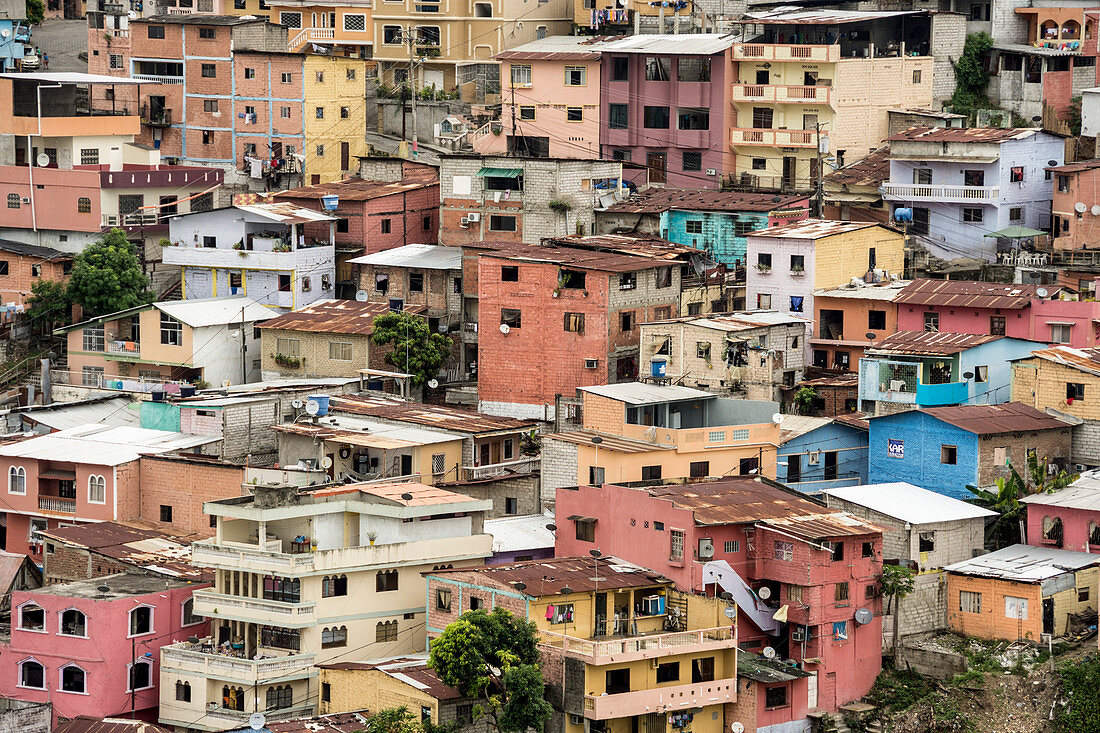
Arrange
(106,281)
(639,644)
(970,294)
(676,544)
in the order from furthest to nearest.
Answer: (106,281) → (970,294) → (676,544) → (639,644)

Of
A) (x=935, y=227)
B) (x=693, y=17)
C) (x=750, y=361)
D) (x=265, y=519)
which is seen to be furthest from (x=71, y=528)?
(x=693, y=17)

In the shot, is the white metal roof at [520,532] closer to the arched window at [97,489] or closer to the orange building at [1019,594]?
the orange building at [1019,594]

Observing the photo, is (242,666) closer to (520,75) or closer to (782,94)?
(782,94)

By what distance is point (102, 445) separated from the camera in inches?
2306

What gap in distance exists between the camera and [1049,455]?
183 feet

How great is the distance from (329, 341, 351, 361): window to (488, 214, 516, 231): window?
6464mm

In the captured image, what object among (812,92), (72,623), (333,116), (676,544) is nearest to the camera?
(676,544)

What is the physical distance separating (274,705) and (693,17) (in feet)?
120

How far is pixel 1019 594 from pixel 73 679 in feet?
64.2

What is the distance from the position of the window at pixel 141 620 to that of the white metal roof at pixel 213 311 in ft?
51.7

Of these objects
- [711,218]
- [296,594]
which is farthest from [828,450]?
[296,594]

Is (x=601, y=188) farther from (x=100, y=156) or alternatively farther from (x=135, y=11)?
(x=135, y=11)

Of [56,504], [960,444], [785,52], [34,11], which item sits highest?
[34,11]

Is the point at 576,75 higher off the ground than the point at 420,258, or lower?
higher
